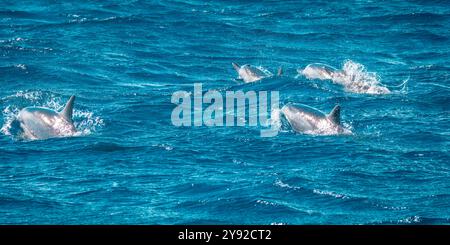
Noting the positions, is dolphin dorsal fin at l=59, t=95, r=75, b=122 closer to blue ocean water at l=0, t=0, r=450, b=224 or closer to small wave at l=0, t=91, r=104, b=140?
small wave at l=0, t=91, r=104, b=140

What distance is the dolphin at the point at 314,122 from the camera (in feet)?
89.9

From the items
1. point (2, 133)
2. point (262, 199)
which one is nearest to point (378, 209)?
point (262, 199)

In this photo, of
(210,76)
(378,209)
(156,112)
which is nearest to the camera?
(378,209)

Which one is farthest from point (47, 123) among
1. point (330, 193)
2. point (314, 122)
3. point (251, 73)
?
point (251, 73)

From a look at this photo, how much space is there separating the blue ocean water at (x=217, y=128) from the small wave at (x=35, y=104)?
7cm

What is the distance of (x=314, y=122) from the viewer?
27672mm

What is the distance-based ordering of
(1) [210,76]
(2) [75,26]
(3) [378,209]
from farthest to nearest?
(2) [75,26], (1) [210,76], (3) [378,209]

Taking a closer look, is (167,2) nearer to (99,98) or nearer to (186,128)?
(99,98)

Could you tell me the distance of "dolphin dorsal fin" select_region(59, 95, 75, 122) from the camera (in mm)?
27047

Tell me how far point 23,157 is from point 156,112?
586 cm

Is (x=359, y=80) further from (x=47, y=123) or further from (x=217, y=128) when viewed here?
(x=47, y=123)

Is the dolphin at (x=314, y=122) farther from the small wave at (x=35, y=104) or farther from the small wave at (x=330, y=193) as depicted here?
the small wave at (x=35, y=104)

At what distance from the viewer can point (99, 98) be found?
31.6 meters

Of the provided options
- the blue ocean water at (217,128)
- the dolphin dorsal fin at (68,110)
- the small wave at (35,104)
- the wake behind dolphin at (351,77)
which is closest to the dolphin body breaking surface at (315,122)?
the blue ocean water at (217,128)
